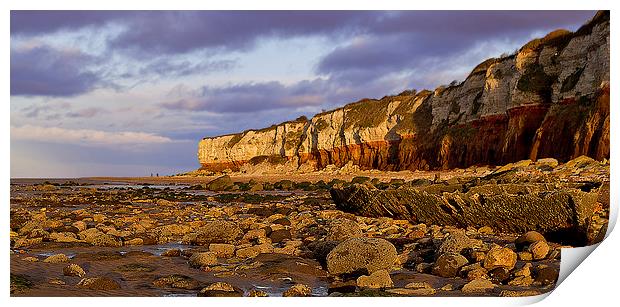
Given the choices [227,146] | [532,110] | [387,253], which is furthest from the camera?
[227,146]

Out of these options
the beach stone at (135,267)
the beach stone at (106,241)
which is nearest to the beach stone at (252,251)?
the beach stone at (135,267)

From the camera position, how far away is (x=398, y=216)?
424 inches

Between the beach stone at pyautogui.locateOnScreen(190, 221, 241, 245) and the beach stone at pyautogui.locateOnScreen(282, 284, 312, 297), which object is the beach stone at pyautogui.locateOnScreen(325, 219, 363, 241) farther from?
the beach stone at pyautogui.locateOnScreen(282, 284, 312, 297)

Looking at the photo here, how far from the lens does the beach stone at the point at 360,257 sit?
6562 millimetres

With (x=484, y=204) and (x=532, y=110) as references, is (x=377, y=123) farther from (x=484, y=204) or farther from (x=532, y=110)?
(x=484, y=204)

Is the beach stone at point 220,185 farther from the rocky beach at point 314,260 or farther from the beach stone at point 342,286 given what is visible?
the beach stone at point 342,286

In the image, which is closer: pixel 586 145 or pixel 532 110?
pixel 586 145

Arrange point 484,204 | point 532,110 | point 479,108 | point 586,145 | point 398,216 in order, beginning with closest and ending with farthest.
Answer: point 484,204, point 398,216, point 586,145, point 532,110, point 479,108

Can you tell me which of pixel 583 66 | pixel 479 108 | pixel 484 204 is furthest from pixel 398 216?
pixel 479 108

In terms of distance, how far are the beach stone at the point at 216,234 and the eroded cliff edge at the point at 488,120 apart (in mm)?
7225

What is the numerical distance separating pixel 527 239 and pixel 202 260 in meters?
4.54

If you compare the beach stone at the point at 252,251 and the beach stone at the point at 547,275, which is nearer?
the beach stone at the point at 547,275

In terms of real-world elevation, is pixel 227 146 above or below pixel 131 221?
above
